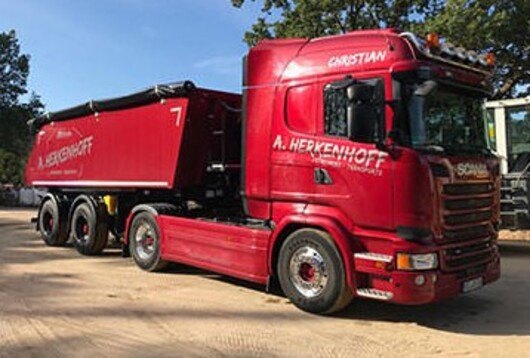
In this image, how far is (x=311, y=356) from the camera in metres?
6.13

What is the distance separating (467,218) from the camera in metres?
7.40

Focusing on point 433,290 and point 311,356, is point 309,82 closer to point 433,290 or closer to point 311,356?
point 433,290

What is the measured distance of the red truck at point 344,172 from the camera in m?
6.97

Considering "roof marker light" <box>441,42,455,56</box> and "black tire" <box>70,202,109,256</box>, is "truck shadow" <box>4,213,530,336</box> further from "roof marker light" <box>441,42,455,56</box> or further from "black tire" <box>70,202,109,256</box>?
"roof marker light" <box>441,42,455,56</box>

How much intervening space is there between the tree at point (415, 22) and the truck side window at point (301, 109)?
1230cm

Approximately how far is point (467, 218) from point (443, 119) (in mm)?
1134

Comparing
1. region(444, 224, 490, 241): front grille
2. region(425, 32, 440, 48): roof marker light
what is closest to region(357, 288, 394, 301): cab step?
region(444, 224, 490, 241): front grille

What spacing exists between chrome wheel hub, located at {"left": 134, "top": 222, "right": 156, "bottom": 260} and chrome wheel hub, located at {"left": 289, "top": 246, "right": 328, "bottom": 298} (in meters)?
3.41

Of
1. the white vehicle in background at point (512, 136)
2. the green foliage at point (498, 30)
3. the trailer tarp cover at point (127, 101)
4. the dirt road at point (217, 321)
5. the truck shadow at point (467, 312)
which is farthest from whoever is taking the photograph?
the green foliage at point (498, 30)

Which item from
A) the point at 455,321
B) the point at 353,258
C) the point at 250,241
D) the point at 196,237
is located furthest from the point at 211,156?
the point at 455,321

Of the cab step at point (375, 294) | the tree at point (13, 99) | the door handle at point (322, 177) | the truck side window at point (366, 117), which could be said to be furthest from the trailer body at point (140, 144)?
the tree at point (13, 99)

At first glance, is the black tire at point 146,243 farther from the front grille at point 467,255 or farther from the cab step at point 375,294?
the front grille at point 467,255

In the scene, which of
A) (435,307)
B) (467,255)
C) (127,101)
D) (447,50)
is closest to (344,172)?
(467,255)

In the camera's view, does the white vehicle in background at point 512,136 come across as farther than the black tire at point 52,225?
No
